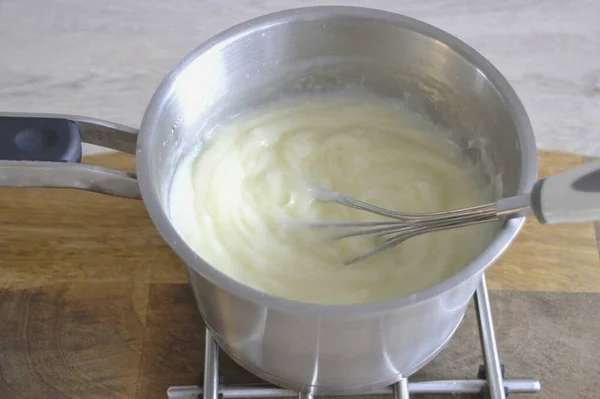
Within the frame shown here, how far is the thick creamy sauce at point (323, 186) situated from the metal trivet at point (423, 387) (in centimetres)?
8

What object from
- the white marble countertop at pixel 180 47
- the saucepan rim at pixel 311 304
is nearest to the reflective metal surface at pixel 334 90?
the saucepan rim at pixel 311 304

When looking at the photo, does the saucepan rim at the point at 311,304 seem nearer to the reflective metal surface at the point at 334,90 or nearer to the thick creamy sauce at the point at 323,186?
the reflective metal surface at the point at 334,90

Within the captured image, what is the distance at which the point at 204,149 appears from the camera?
752 mm

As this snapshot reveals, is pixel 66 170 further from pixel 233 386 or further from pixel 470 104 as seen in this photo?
pixel 470 104

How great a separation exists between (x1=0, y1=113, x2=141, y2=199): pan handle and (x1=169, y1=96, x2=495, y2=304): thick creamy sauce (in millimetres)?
115

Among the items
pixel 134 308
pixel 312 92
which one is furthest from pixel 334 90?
pixel 134 308

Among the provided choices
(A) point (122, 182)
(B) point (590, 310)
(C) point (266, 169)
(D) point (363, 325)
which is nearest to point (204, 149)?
(C) point (266, 169)

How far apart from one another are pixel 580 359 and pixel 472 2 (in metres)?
0.63

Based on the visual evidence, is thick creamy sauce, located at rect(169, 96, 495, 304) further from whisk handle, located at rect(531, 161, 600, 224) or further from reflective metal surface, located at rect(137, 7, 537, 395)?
whisk handle, located at rect(531, 161, 600, 224)

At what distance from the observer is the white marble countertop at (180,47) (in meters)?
1.01

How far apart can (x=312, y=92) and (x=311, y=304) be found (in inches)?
13.6

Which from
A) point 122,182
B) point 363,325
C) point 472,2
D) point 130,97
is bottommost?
point 363,325

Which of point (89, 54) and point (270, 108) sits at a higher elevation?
point (89, 54)

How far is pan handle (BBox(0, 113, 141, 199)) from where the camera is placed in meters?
0.57
